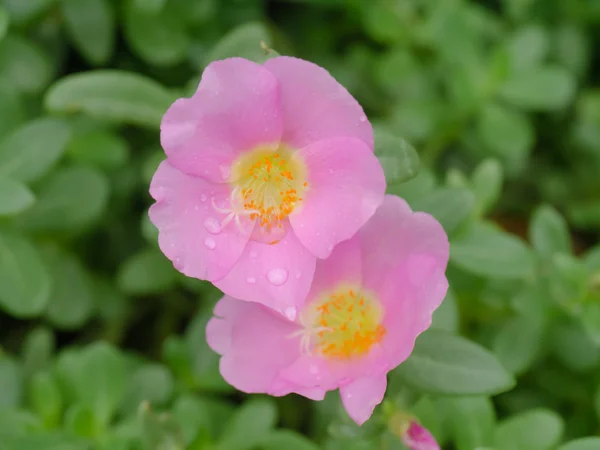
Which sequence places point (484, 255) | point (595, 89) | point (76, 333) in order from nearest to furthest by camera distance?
point (484, 255), point (76, 333), point (595, 89)

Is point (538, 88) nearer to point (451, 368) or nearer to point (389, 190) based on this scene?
point (389, 190)

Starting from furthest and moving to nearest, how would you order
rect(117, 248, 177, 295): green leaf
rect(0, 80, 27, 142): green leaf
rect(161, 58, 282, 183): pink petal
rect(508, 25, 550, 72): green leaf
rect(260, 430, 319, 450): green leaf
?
1. rect(508, 25, 550, 72): green leaf
2. rect(117, 248, 177, 295): green leaf
3. rect(0, 80, 27, 142): green leaf
4. rect(260, 430, 319, 450): green leaf
5. rect(161, 58, 282, 183): pink petal

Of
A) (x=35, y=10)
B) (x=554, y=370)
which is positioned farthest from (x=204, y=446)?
(x=35, y=10)

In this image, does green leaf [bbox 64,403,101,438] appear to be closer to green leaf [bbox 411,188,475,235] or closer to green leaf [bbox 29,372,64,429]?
green leaf [bbox 29,372,64,429]

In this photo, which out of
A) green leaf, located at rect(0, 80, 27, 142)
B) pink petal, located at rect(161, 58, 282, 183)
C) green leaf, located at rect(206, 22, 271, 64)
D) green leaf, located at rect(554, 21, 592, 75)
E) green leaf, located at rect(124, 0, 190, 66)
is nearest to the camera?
pink petal, located at rect(161, 58, 282, 183)

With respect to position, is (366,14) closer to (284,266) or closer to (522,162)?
(522,162)

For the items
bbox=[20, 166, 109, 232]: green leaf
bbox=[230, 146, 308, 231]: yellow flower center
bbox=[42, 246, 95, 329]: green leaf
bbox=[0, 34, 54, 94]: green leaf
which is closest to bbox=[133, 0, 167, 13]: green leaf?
bbox=[0, 34, 54, 94]: green leaf

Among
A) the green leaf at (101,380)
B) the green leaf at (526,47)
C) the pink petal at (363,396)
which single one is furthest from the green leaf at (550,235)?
the green leaf at (101,380)

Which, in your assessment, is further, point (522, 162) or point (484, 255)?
point (522, 162)

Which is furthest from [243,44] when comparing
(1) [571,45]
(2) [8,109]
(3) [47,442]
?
(1) [571,45]
